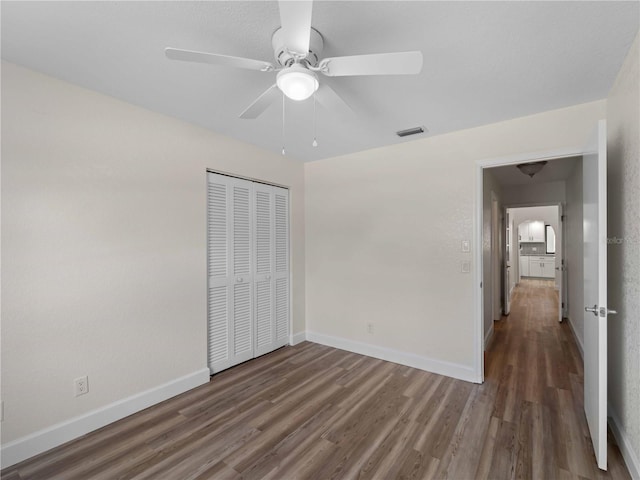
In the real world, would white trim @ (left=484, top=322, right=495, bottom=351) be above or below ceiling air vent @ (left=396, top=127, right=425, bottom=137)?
below

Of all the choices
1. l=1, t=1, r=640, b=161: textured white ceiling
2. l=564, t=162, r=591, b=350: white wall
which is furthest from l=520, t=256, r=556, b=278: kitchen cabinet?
l=1, t=1, r=640, b=161: textured white ceiling

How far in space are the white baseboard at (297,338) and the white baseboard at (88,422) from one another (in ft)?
4.40

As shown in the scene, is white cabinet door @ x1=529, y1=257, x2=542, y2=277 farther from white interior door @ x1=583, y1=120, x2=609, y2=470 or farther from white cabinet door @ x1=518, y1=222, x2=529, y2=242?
white interior door @ x1=583, y1=120, x2=609, y2=470

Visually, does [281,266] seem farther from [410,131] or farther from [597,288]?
[597,288]

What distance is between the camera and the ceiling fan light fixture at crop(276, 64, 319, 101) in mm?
1376

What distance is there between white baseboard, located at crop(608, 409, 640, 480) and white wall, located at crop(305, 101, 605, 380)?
1.00 metres

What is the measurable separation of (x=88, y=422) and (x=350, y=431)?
6.18 feet

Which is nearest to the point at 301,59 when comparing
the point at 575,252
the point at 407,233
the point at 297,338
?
the point at 407,233

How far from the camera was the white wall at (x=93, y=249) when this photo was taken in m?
1.85

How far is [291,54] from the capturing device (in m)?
1.39

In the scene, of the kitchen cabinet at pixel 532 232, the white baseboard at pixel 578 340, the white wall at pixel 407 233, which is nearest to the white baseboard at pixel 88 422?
the white wall at pixel 407 233

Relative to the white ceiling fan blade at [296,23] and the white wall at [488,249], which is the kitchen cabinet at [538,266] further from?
the white ceiling fan blade at [296,23]

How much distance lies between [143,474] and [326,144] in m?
3.17

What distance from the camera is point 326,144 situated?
132 inches
